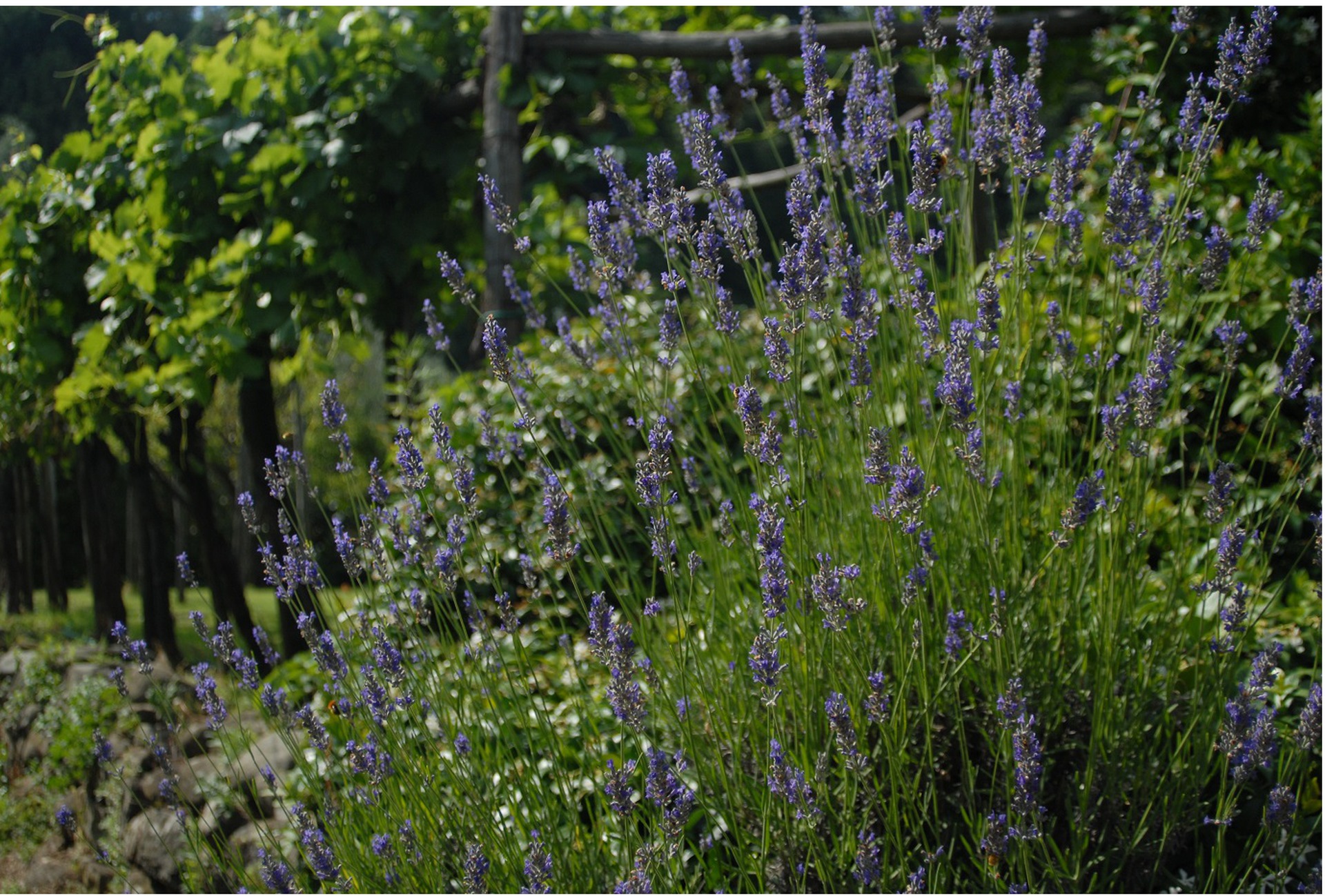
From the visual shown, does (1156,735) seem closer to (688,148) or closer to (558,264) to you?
(688,148)

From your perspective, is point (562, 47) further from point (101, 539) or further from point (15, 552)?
point (15, 552)

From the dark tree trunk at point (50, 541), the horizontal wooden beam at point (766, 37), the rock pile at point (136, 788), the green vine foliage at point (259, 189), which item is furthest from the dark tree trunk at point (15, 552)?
the horizontal wooden beam at point (766, 37)

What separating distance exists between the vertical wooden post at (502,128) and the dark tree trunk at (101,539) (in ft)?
9.99

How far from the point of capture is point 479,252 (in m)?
4.60

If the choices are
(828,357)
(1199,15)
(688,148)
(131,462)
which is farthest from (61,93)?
(1199,15)

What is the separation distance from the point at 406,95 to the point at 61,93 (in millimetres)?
2295

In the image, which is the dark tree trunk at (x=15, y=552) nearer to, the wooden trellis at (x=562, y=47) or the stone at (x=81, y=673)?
the stone at (x=81, y=673)

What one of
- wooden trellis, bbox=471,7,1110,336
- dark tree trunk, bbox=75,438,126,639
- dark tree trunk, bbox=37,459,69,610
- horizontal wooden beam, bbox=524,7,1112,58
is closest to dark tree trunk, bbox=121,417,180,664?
dark tree trunk, bbox=75,438,126,639

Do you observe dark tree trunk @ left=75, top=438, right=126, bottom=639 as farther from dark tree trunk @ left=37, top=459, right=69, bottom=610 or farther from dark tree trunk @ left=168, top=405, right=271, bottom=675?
dark tree trunk @ left=37, top=459, right=69, bottom=610

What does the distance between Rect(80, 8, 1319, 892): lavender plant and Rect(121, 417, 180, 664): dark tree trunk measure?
3.90m

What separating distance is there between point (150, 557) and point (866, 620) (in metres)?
4.94

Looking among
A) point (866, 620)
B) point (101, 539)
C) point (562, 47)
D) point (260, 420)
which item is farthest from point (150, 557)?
point (866, 620)

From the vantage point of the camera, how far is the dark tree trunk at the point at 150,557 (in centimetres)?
549

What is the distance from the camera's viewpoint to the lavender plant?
1487mm
